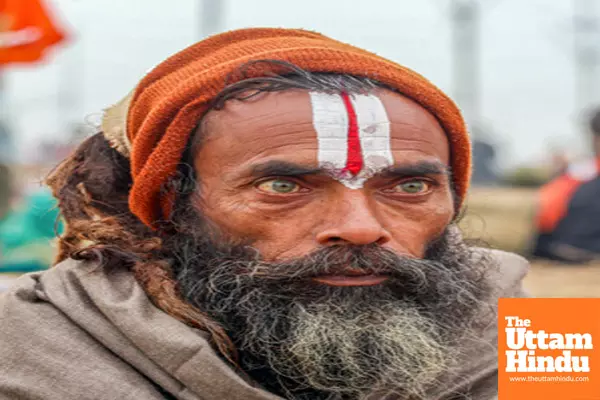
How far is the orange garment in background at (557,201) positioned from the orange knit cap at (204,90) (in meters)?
4.86

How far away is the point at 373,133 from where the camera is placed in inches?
95.7

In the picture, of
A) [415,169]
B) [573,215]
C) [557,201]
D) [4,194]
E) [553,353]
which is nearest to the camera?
[553,353]

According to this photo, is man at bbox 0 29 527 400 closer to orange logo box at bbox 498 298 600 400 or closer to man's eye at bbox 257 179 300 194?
man's eye at bbox 257 179 300 194

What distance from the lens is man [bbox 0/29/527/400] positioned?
2.24 metres

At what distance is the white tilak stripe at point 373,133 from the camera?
2.41m

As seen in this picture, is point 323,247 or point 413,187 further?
point 413,187

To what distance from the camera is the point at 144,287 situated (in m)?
2.42

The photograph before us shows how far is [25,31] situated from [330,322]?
18.2 ft

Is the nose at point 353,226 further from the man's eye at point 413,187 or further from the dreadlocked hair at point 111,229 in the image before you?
the dreadlocked hair at point 111,229

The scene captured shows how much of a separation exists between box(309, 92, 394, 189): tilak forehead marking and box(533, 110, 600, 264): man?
4.90m

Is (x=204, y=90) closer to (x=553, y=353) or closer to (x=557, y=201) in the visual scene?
(x=553, y=353)

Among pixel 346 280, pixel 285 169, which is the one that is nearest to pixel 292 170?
pixel 285 169

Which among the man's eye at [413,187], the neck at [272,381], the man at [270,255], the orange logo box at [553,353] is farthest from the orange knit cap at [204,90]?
the orange logo box at [553,353]

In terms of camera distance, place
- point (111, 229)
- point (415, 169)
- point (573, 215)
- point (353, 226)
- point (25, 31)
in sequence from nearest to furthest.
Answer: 1. point (353, 226)
2. point (415, 169)
3. point (111, 229)
4. point (25, 31)
5. point (573, 215)
